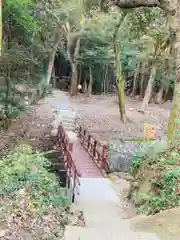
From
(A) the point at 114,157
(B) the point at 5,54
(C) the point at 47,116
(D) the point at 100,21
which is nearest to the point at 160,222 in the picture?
(A) the point at 114,157

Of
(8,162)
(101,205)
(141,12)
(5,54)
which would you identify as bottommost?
(101,205)

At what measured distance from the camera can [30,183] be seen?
23.7 feet

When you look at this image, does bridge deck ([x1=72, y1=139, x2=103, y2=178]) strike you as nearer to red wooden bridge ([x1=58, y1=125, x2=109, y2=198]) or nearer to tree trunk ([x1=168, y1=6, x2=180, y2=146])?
red wooden bridge ([x1=58, y1=125, x2=109, y2=198])

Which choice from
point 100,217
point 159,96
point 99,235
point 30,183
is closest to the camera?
point 99,235

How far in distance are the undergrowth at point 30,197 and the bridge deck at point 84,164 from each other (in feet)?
15.6

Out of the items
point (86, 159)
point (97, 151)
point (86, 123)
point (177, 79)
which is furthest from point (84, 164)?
point (86, 123)

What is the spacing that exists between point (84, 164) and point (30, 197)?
8055mm

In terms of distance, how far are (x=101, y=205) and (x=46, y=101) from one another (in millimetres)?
23673

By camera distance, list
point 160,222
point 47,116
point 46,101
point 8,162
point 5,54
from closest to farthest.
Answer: point 160,222
point 8,162
point 5,54
point 47,116
point 46,101

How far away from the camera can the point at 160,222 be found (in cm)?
731

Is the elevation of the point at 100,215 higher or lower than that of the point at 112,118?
lower

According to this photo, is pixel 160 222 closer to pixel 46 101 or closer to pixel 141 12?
pixel 141 12

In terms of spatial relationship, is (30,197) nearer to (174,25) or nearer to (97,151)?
(174,25)

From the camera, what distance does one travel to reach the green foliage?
→ 6.76m
